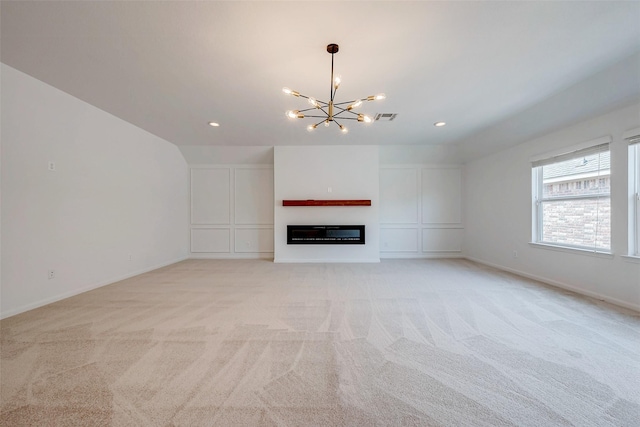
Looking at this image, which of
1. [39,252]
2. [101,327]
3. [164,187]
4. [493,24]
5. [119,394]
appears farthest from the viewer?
[164,187]

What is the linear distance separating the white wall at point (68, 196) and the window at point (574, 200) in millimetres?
7143

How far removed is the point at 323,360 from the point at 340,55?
2.74 meters

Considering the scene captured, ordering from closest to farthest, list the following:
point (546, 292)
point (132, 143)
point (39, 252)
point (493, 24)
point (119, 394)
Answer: point (119, 394), point (493, 24), point (39, 252), point (546, 292), point (132, 143)

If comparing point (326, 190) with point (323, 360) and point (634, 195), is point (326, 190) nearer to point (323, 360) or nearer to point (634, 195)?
point (323, 360)

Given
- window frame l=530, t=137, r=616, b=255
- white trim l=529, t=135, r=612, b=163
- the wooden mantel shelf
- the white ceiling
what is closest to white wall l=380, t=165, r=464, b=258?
the wooden mantel shelf

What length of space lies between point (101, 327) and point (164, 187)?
135 inches

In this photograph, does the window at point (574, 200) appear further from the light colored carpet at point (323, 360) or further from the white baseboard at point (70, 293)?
the white baseboard at point (70, 293)

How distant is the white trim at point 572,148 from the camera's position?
295cm

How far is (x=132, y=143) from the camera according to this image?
417 centimetres

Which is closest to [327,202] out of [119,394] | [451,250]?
[451,250]

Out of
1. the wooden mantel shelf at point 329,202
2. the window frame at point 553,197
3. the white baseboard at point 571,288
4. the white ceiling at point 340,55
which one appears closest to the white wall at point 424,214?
the wooden mantel shelf at point 329,202

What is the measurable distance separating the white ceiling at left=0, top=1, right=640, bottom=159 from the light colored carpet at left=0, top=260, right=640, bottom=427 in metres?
2.66

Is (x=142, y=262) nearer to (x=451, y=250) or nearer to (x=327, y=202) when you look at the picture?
(x=327, y=202)

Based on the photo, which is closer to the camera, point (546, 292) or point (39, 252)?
point (39, 252)
